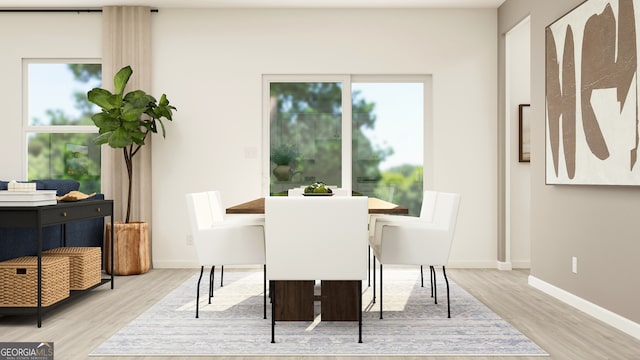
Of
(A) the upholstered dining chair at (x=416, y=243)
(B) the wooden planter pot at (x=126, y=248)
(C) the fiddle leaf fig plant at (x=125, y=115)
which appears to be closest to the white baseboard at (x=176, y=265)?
(B) the wooden planter pot at (x=126, y=248)

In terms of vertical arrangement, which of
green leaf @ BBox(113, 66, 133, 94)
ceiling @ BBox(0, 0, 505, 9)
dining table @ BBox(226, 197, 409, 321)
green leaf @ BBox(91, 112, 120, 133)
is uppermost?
ceiling @ BBox(0, 0, 505, 9)

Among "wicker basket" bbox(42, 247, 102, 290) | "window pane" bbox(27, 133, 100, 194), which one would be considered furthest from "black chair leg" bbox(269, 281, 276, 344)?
"window pane" bbox(27, 133, 100, 194)

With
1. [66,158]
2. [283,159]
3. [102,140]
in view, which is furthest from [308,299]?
[66,158]

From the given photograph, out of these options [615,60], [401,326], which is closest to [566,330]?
[401,326]

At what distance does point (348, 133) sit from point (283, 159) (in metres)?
0.76

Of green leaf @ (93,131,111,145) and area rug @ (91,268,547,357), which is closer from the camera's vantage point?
area rug @ (91,268,547,357)

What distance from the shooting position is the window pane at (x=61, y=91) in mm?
5930

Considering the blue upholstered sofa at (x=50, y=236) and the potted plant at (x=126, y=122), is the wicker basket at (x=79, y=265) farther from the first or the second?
the potted plant at (x=126, y=122)

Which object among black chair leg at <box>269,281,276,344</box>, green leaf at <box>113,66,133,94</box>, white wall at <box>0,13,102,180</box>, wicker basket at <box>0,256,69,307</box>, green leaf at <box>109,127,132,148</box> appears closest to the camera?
black chair leg at <box>269,281,276,344</box>

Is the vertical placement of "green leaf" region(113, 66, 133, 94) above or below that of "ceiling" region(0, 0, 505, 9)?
below

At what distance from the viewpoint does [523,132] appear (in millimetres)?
5715

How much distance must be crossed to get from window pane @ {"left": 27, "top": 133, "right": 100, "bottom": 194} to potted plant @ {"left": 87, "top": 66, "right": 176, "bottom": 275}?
2.05 feet

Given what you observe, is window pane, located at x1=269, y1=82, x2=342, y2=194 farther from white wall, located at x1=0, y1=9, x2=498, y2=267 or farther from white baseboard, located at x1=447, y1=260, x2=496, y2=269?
white baseboard, located at x1=447, y1=260, x2=496, y2=269

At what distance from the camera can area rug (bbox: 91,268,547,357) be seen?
290cm
